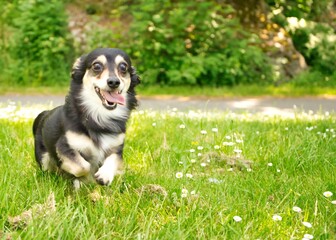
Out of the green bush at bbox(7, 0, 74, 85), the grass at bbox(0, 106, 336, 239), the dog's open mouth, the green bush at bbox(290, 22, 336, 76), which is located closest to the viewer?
the grass at bbox(0, 106, 336, 239)

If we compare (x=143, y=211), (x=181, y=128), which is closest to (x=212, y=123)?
(x=181, y=128)

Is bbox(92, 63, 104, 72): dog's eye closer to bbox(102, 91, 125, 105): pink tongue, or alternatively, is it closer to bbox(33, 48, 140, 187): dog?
bbox(33, 48, 140, 187): dog

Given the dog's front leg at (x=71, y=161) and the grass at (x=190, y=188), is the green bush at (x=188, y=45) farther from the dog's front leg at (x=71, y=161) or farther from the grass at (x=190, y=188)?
the dog's front leg at (x=71, y=161)

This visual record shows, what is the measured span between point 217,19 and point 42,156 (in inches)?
314

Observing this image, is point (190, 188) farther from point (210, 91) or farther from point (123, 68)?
point (210, 91)

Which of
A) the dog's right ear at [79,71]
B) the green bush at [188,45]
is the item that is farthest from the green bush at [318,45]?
the dog's right ear at [79,71]

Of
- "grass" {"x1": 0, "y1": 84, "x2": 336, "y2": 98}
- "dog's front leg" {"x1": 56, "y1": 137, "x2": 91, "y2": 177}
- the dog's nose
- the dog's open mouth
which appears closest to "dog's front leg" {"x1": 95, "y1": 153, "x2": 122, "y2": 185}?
"dog's front leg" {"x1": 56, "y1": 137, "x2": 91, "y2": 177}

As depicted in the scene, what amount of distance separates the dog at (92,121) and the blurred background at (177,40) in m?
6.91

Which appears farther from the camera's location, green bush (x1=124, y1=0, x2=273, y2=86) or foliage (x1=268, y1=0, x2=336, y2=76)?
foliage (x1=268, y1=0, x2=336, y2=76)

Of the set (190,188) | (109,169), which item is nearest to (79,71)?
(109,169)

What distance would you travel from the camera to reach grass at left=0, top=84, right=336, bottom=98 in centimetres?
1025

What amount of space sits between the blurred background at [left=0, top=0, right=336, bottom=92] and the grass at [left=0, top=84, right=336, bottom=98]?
290 mm

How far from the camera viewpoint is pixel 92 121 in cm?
347

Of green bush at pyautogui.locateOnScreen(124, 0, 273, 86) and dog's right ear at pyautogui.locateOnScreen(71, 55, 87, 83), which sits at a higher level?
dog's right ear at pyautogui.locateOnScreen(71, 55, 87, 83)
